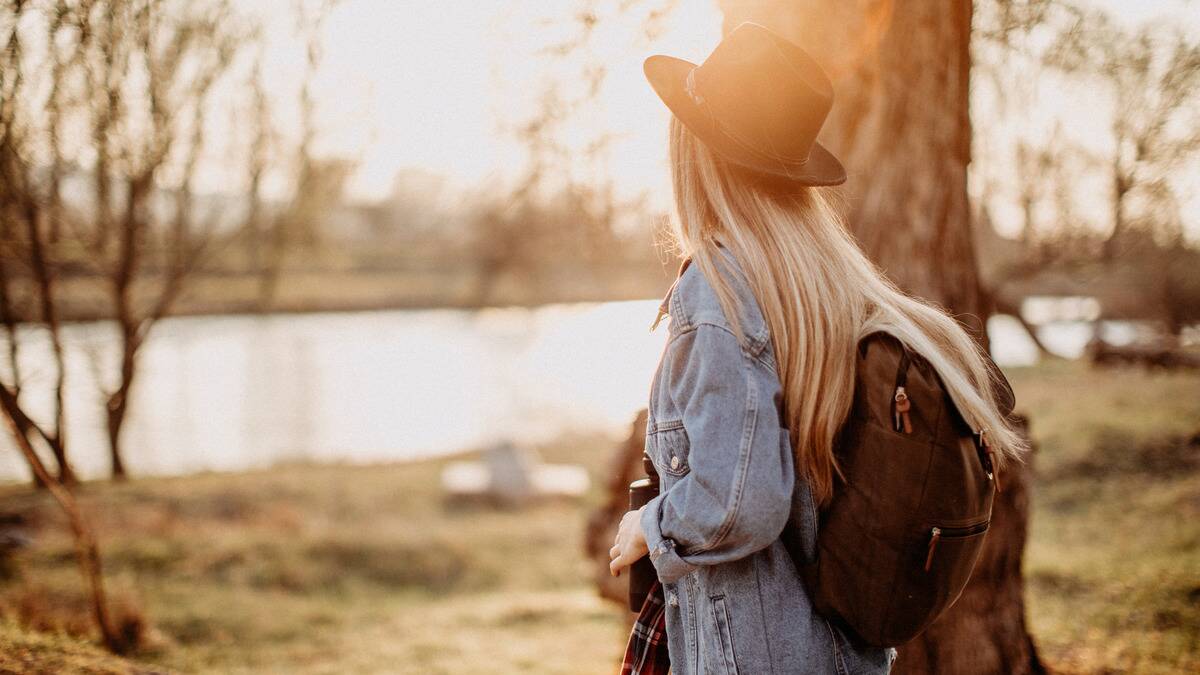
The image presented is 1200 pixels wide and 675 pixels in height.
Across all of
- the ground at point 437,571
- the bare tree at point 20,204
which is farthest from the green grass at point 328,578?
the bare tree at point 20,204

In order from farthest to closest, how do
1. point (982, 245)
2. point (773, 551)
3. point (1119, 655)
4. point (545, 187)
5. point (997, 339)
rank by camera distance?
point (997, 339) → point (982, 245) → point (545, 187) → point (1119, 655) → point (773, 551)

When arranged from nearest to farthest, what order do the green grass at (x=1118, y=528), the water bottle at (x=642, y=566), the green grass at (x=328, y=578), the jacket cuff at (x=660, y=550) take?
1. the jacket cuff at (x=660, y=550)
2. the water bottle at (x=642, y=566)
3. the green grass at (x=1118, y=528)
4. the green grass at (x=328, y=578)

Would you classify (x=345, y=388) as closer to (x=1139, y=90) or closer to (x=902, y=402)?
(x=1139, y=90)

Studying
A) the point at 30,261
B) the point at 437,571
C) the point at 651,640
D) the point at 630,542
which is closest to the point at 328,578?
the point at 437,571

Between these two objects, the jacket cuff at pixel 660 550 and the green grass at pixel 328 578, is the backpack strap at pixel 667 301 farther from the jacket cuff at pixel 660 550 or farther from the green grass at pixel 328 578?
the green grass at pixel 328 578

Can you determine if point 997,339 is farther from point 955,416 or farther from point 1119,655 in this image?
point 955,416

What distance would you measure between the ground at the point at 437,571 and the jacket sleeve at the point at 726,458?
2.57 m

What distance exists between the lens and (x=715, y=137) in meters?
1.83

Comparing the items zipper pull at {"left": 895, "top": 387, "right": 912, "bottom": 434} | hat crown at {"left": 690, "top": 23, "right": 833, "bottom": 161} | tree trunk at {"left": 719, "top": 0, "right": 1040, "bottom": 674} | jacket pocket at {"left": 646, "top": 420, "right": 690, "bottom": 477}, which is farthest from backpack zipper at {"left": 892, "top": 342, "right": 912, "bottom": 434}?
tree trunk at {"left": 719, "top": 0, "right": 1040, "bottom": 674}

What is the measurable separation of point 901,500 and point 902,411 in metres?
0.18

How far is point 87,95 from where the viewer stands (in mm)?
4180

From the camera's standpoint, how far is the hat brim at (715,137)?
5.96 ft

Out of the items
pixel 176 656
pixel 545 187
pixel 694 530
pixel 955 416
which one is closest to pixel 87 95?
pixel 545 187

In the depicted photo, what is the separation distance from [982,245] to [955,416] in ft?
27.6
